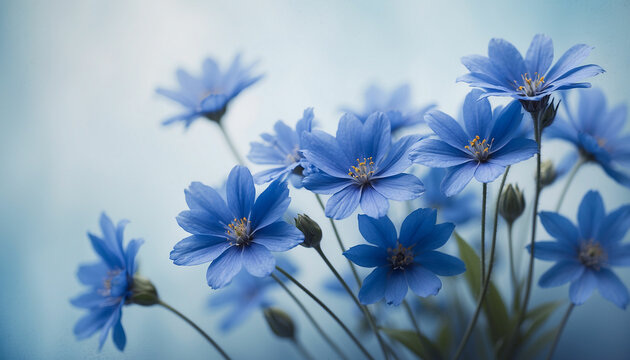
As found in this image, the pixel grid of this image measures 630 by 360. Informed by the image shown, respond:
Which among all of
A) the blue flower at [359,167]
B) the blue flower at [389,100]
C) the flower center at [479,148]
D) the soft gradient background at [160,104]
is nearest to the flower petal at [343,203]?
the blue flower at [359,167]

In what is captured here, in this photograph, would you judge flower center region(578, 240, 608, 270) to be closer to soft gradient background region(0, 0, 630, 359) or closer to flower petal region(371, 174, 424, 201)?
flower petal region(371, 174, 424, 201)

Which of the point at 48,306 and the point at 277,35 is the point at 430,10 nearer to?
the point at 277,35

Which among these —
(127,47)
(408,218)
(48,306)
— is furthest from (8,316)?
(408,218)

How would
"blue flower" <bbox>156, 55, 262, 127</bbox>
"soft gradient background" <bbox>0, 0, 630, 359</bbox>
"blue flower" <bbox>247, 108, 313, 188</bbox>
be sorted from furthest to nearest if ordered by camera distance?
"soft gradient background" <bbox>0, 0, 630, 359</bbox>, "blue flower" <bbox>156, 55, 262, 127</bbox>, "blue flower" <bbox>247, 108, 313, 188</bbox>

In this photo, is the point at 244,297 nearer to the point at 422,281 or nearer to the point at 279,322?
the point at 279,322

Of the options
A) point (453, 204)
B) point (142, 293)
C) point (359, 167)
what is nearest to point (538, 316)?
point (453, 204)

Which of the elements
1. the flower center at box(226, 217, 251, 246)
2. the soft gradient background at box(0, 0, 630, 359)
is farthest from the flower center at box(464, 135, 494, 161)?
the soft gradient background at box(0, 0, 630, 359)
